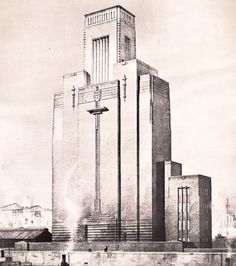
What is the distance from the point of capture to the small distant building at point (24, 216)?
57.0 ft

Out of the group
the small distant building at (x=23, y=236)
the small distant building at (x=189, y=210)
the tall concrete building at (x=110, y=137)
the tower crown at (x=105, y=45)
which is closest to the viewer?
the small distant building at (x=189, y=210)

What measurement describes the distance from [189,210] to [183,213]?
0.21 meters

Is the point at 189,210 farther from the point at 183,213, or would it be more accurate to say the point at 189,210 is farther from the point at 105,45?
the point at 105,45

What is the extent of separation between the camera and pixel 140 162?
1770cm

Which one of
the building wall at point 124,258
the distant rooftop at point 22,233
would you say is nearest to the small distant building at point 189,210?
the building wall at point 124,258

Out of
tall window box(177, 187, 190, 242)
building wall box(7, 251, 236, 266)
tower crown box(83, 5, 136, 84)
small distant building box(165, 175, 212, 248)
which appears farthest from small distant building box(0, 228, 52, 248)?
tower crown box(83, 5, 136, 84)

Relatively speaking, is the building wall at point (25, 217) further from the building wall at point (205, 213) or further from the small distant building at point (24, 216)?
the building wall at point (205, 213)

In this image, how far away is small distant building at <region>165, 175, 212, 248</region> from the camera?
17.0 meters

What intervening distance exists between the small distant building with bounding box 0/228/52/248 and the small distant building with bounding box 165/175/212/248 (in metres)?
4.38

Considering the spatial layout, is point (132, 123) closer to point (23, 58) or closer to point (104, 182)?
point (104, 182)

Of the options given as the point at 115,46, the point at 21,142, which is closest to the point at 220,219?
the point at 21,142

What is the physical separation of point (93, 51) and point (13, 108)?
4.16 metres

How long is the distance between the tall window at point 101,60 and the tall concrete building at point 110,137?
3 cm

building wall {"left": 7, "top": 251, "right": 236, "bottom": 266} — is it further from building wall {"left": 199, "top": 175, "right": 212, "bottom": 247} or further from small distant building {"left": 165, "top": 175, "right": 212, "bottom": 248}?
building wall {"left": 199, "top": 175, "right": 212, "bottom": 247}
